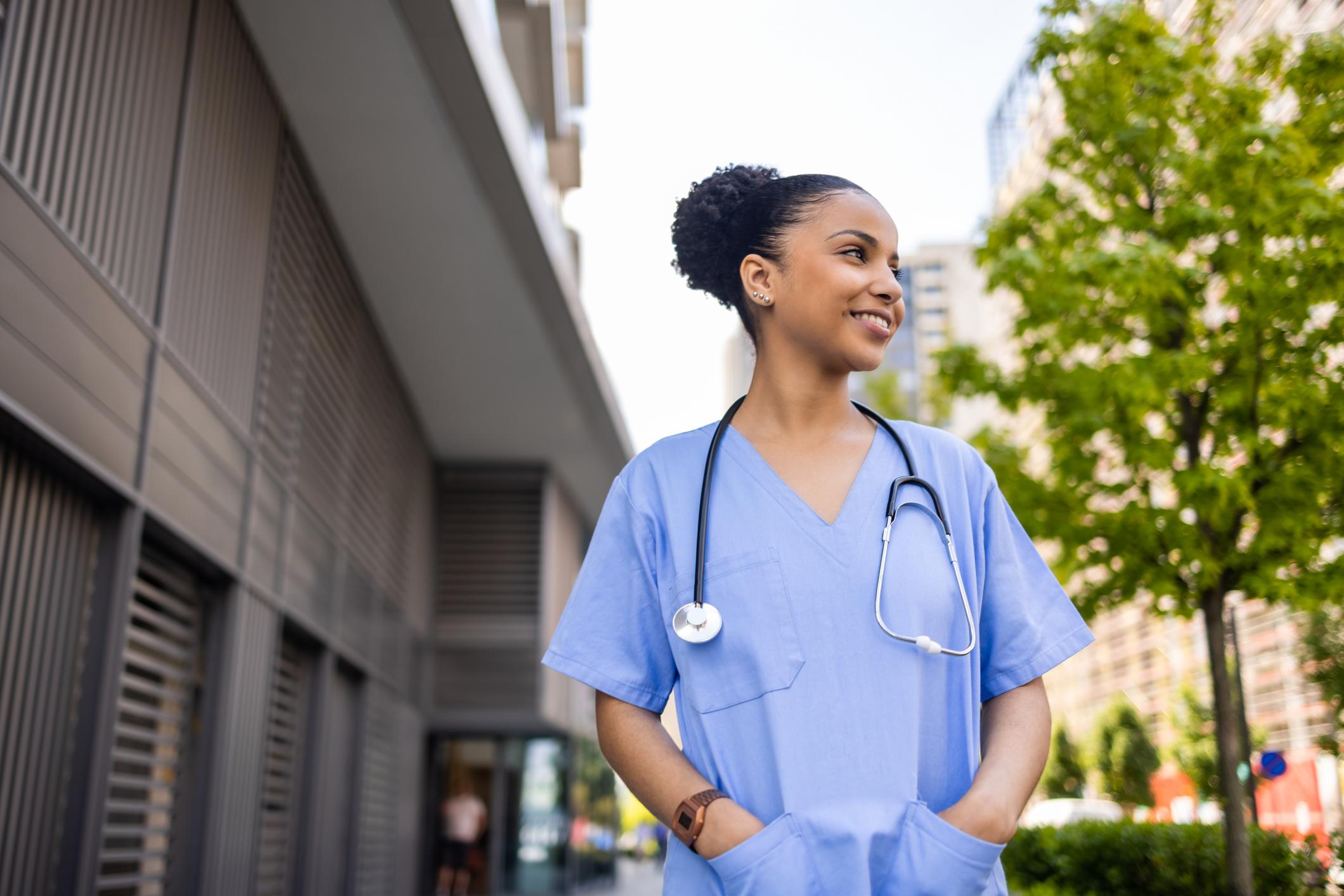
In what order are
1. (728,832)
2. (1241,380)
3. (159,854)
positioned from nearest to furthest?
1. (728,832)
2. (159,854)
3. (1241,380)

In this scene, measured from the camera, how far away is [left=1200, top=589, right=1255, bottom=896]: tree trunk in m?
7.03

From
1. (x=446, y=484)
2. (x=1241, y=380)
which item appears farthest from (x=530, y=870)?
(x=1241, y=380)

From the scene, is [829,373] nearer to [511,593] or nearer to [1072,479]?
[1072,479]

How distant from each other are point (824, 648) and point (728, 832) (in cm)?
24

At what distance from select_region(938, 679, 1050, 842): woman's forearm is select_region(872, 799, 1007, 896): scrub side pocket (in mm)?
23

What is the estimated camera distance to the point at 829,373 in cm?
168

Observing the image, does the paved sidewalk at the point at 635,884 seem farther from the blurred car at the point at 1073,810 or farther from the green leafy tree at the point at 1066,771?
the green leafy tree at the point at 1066,771

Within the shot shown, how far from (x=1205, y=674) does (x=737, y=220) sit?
3735 centimetres

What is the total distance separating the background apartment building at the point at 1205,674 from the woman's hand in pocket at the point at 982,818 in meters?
13.5

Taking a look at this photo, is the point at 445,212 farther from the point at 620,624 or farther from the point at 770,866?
the point at 770,866

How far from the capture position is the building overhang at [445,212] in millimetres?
8453

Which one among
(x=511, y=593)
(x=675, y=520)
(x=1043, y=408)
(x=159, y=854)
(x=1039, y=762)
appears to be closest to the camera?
(x=1039, y=762)

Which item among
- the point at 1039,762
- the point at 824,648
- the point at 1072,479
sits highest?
the point at 1072,479

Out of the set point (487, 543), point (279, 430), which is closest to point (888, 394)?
point (487, 543)
